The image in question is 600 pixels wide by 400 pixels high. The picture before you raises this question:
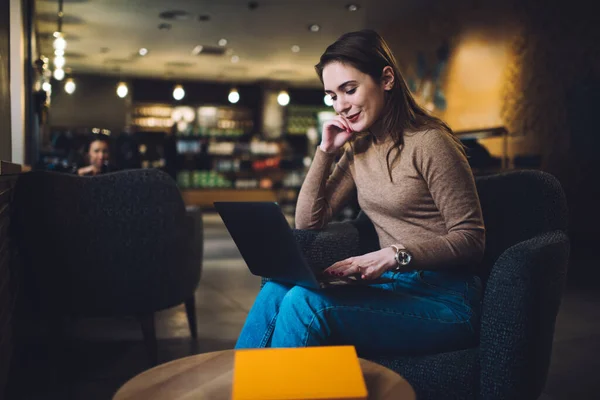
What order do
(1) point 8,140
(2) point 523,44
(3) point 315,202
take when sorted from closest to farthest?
(3) point 315,202 < (1) point 8,140 < (2) point 523,44

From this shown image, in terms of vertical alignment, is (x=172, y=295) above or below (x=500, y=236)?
below

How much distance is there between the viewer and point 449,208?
158 cm

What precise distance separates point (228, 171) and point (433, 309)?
12.3 metres

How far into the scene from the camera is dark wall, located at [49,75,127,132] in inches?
546

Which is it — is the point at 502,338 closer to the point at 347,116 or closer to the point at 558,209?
the point at 558,209

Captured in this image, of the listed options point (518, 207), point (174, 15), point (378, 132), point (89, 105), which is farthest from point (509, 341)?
point (89, 105)

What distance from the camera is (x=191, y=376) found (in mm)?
1032

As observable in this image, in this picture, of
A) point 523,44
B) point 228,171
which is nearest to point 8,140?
point 523,44

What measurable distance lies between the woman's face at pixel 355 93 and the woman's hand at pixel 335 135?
0.36ft

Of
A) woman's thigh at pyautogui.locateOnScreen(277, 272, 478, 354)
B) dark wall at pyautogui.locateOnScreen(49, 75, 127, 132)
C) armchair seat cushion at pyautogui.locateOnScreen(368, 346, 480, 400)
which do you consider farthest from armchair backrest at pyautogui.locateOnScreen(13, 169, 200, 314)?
dark wall at pyautogui.locateOnScreen(49, 75, 127, 132)

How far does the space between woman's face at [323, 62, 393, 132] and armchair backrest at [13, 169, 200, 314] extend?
118 cm

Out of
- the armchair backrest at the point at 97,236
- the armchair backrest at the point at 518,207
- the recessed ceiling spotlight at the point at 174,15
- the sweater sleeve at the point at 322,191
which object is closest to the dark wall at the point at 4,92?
the armchair backrest at the point at 97,236

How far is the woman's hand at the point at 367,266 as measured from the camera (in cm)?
148

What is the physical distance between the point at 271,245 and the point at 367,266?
10.0 inches
